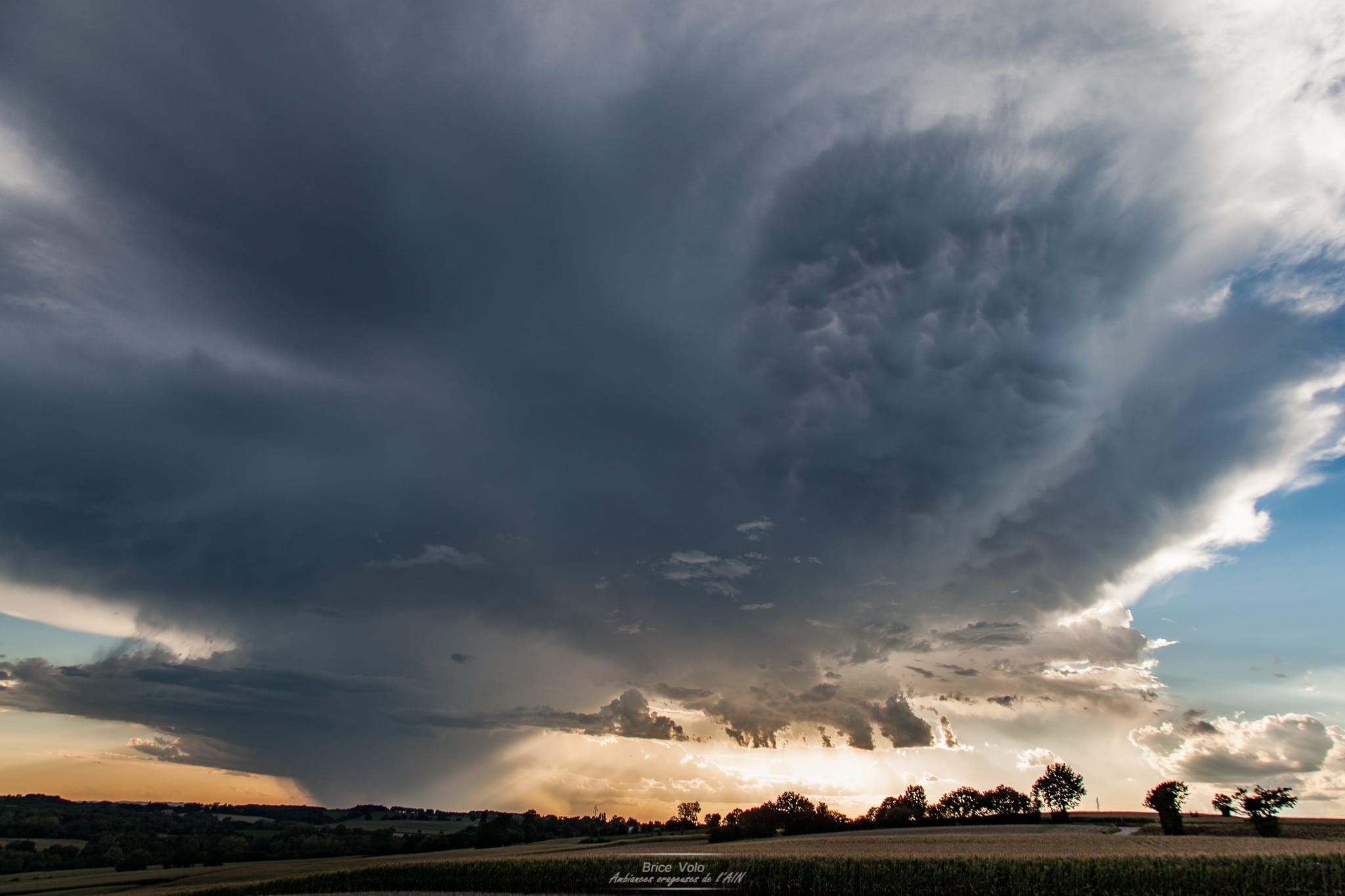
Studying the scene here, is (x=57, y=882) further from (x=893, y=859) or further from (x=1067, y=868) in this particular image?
(x=1067, y=868)

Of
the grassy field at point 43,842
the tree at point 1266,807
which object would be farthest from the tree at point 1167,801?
the grassy field at point 43,842

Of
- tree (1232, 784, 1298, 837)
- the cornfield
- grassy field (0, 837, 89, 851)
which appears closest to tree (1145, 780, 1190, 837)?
tree (1232, 784, 1298, 837)

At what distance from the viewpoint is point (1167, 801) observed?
156 metres

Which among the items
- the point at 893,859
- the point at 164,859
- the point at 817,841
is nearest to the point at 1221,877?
the point at 893,859

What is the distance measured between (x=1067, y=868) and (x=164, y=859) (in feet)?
631

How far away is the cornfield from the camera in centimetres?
6581

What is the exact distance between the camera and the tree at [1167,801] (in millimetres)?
150750

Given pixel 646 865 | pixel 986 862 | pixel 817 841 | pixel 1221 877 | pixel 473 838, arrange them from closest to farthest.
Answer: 1. pixel 1221 877
2. pixel 986 862
3. pixel 646 865
4. pixel 817 841
5. pixel 473 838

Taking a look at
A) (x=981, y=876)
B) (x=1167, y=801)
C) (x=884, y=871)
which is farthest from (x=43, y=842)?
(x=1167, y=801)

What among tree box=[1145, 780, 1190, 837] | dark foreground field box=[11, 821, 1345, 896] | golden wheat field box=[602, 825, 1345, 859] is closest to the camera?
dark foreground field box=[11, 821, 1345, 896]

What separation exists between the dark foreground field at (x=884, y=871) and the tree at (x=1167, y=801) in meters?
36.1

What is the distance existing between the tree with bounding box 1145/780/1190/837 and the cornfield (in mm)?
101988

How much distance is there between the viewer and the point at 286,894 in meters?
94.3

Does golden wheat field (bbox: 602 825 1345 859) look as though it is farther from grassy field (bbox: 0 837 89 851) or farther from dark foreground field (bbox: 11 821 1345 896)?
grassy field (bbox: 0 837 89 851)
